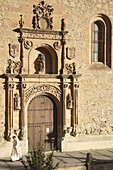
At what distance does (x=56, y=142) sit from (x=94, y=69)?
165 inches

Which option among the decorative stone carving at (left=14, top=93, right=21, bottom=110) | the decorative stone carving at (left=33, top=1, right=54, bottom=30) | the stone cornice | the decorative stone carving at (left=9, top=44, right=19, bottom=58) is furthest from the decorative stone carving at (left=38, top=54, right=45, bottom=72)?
the decorative stone carving at (left=14, top=93, right=21, bottom=110)

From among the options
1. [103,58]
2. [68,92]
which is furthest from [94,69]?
[68,92]

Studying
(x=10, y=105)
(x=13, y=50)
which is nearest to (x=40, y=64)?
(x=13, y=50)

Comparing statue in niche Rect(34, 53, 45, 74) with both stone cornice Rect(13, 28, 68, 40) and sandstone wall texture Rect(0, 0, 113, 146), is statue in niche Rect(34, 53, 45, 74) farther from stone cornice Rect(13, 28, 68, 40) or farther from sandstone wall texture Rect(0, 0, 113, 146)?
sandstone wall texture Rect(0, 0, 113, 146)

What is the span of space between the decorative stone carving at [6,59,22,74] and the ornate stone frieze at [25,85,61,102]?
1.08m

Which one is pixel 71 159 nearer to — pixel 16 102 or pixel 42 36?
pixel 16 102

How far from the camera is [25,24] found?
14086 millimetres

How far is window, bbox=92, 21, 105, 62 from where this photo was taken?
15805 mm

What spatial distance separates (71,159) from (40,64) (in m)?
4.63

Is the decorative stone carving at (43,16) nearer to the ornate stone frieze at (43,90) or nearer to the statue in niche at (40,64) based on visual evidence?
the statue in niche at (40,64)

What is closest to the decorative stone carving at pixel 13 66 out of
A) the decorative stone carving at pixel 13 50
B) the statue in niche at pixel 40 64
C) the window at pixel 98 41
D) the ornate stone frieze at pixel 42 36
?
the decorative stone carving at pixel 13 50

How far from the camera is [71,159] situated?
13.2 metres

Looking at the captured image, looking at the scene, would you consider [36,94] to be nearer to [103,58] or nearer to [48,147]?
[48,147]

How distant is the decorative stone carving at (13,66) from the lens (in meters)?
13.8
